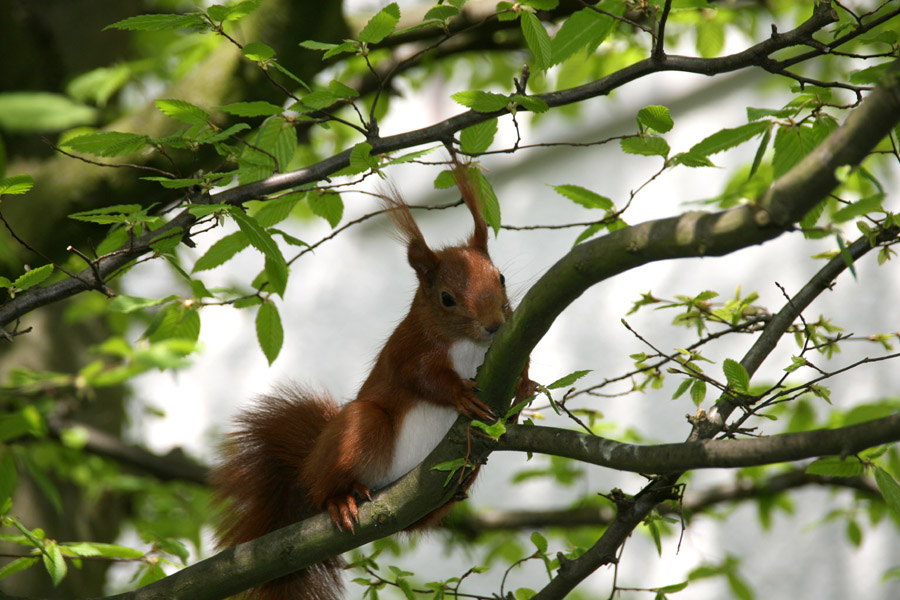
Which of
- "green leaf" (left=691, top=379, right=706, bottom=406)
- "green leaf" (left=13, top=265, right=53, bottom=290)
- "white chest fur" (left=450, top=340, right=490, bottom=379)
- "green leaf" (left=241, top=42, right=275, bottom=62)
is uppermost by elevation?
"green leaf" (left=241, top=42, right=275, bottom=62)

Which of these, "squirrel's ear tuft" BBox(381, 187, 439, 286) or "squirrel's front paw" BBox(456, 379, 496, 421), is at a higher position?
"squirrel's ear tuft" BBox(381, 187, 439, 286)

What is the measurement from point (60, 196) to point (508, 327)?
1612 mm

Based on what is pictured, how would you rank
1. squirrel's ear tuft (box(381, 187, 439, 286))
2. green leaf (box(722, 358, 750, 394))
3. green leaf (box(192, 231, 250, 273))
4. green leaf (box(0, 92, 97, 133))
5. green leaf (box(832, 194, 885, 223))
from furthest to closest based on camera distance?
squirrel's ear tuft (box(381, 187, 439, 286))
green leaf (box(192, 231, 250, 273))
green leaf (box(722, 358, 750, 394))
green leaf (box(832, 194, 885, 223))
green leaf (box(0, 92, 97, 133))

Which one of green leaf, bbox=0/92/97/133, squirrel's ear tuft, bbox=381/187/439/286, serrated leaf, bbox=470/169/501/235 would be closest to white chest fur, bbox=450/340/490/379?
squirrel's ear tuft, bbox=381/187/439/286

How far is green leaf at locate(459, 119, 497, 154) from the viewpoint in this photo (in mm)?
1452

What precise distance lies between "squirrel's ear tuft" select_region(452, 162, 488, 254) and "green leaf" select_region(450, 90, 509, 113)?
238mm

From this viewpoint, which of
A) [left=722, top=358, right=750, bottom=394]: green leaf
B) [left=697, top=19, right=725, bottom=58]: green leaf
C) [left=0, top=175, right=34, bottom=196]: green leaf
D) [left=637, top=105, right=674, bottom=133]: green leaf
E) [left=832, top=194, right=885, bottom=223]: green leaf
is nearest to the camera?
[left=832, top=194, right=885, bottom=223]: green leaf

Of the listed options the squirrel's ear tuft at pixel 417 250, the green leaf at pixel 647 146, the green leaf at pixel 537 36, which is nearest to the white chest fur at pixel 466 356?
the squirrel's ear tuft at pixel 417 250

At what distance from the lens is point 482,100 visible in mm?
1240

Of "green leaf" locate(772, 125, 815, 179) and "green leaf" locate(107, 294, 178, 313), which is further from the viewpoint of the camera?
"green leaf" locate(107, 294, 178, 313)

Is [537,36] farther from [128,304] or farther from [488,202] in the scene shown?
[128,304]

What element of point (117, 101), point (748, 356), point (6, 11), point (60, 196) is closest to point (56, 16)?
point (6, 11)

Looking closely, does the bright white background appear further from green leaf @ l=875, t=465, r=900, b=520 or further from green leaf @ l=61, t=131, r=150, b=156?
green leaf @ l=875, t=465, r=900, b=520

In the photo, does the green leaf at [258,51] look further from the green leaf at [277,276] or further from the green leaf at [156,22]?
the green leaf at [277,276]
